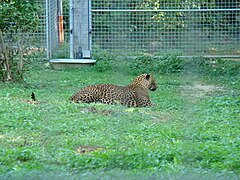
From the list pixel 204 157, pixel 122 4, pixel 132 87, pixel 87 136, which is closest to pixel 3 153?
pixel 87 136

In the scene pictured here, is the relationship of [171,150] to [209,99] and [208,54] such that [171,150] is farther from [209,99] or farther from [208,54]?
[208,54]

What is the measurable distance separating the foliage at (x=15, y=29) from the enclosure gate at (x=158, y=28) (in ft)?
8.28

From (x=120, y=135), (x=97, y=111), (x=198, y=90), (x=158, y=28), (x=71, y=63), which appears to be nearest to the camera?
(x=120, y=135)

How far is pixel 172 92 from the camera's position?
A: 910 centimetres

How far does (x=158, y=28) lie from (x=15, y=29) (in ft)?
12.0

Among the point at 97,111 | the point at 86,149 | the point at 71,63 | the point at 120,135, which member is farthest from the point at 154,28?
the point at 86,149

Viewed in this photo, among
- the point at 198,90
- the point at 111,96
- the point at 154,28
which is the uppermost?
the point at 154,28

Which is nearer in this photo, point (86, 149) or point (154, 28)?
point (86, 149)

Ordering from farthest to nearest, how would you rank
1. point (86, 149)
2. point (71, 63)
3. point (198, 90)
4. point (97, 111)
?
point (71, 63) → point (198, 90) → point (97, 111) → point (86, 149)

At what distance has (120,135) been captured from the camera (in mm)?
5637

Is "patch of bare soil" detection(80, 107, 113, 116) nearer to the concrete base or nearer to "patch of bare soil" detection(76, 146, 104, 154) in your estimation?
"patch of bare soil" detection(76, 146, 104, 154)

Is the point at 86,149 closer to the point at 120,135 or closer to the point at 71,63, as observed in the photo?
the point at 120,135

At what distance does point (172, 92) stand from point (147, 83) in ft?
2.40

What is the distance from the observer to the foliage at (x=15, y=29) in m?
9.04
